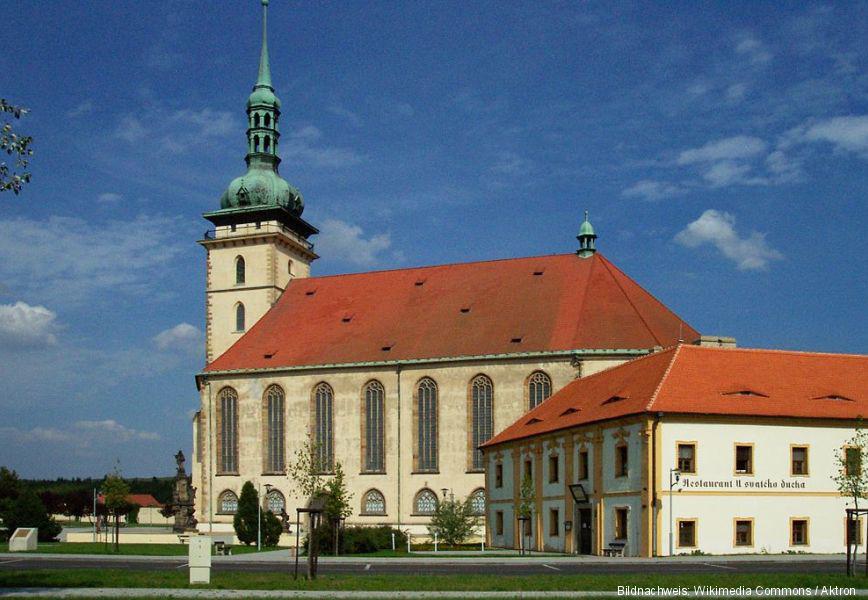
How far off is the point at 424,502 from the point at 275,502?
10.3 m

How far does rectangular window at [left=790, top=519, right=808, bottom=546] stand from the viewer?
4193cm

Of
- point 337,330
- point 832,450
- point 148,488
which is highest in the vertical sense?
point 337,330

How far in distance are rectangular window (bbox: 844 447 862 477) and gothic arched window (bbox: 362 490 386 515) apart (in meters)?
33.0

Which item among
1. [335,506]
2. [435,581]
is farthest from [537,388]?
[435,581]

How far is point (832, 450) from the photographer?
1704 inches

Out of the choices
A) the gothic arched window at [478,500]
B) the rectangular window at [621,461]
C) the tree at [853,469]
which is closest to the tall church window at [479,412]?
the gothic arched window at [478,500]

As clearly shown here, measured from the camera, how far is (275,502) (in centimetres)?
7150

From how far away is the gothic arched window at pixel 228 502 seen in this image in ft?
237

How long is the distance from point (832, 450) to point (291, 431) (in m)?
38.0

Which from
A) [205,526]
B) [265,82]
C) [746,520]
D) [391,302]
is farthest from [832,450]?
[265,82]

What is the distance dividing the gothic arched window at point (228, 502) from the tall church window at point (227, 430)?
4.95ft

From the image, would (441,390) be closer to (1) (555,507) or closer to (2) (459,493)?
(2) (459,493)

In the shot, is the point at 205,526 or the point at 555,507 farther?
the point at 205,526

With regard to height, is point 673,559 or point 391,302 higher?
point 391,302
